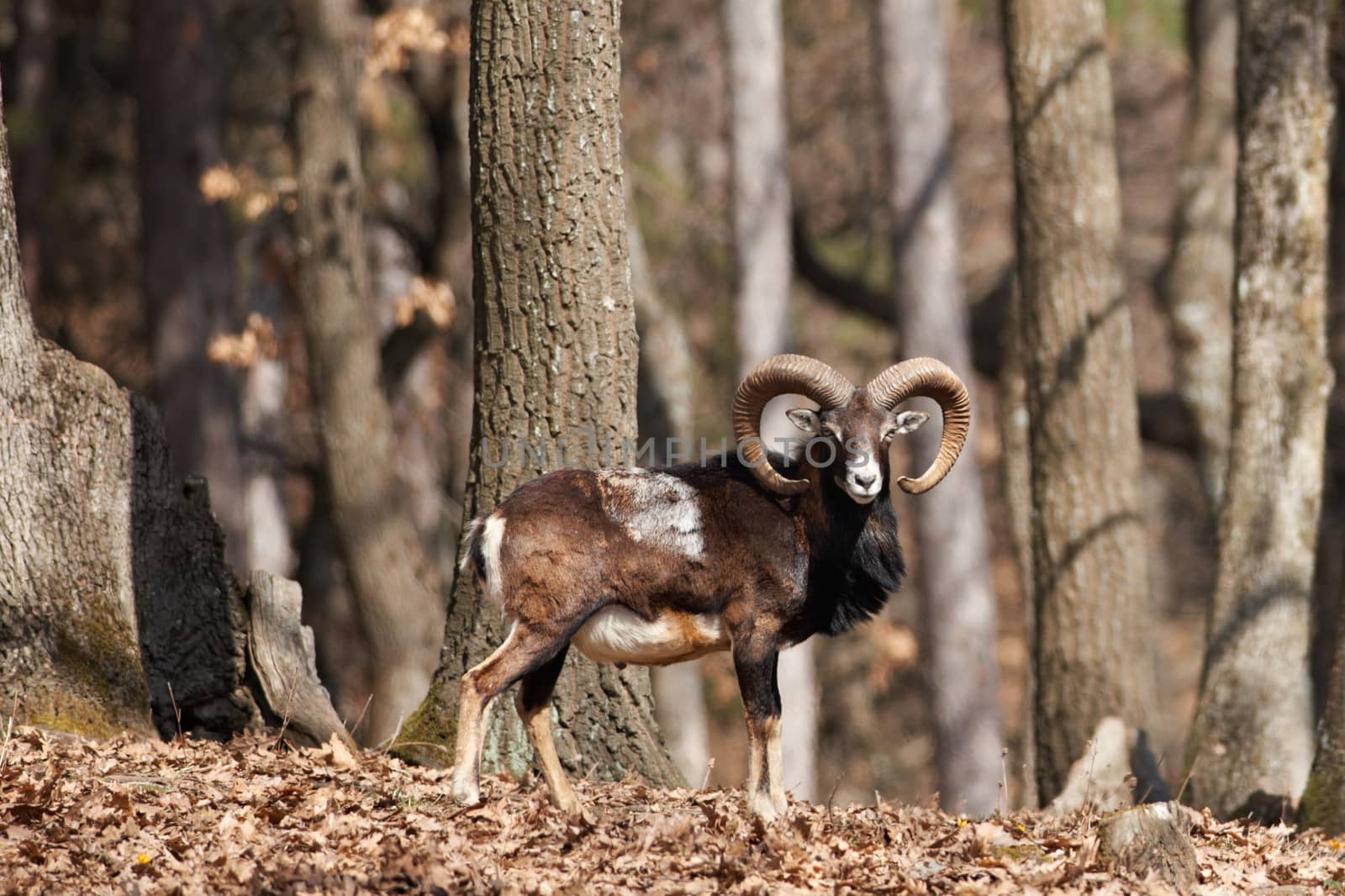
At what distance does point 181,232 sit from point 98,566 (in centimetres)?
1101

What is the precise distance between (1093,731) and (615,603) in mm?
5549

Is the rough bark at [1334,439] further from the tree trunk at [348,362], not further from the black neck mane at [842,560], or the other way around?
the black neck mane at [842,560]

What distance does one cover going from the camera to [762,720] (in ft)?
24.7

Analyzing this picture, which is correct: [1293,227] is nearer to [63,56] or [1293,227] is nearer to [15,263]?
[15,263]

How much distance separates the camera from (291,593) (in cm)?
900

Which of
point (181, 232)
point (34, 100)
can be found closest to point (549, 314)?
point (181, 232)

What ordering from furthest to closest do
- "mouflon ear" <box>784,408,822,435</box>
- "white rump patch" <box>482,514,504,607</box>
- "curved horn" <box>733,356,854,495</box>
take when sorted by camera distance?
"mouflon ear" <box>784,408,822,435</box>, "curved horn" <box>733,356,854,495</box>, "white rump patch" <box>482,514,504,607</box>

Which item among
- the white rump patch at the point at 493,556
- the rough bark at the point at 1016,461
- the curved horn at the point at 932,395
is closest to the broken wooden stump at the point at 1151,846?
the curved horn at the point at 932,395

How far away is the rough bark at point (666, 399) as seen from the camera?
19.2 m

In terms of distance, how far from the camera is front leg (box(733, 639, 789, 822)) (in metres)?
7.38

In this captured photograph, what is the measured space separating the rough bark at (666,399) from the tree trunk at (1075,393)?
737 cm

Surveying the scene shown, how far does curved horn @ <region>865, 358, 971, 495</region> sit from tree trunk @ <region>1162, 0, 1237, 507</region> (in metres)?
8.17

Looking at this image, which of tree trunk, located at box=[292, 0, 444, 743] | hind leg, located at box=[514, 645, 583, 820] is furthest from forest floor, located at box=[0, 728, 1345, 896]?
tree trunk, located at box=[292, 0, 444, 743]

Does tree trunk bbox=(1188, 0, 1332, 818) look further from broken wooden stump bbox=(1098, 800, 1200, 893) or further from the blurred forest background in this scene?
broken wooden stump bbox=(1098, 800, 1200, 893)
